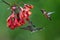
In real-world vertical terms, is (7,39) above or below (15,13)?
below

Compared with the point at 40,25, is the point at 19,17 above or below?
above

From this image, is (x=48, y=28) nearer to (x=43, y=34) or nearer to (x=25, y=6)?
(x=43, y=34)

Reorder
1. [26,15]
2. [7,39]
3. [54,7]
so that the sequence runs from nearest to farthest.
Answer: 1. [26,15]
2. [54,7]
3. [7,39]

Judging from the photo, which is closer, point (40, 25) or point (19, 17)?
point (19, 17)

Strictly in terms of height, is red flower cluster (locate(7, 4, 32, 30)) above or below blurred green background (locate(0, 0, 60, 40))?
above

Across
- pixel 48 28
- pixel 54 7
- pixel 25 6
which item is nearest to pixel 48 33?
pixel 48 28

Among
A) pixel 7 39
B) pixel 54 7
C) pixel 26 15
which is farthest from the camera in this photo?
pixel 7 39

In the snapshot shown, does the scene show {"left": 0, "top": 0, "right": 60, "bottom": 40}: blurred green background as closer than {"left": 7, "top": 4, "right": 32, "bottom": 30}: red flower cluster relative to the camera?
No

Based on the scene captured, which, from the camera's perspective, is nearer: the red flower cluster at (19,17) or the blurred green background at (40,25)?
the red flower cluster at (19,17)

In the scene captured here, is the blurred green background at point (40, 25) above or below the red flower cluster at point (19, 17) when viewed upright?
below

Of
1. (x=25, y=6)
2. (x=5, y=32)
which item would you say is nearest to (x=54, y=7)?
(x=5, y=32)

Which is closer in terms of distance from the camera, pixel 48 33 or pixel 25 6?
pixel 25 6
